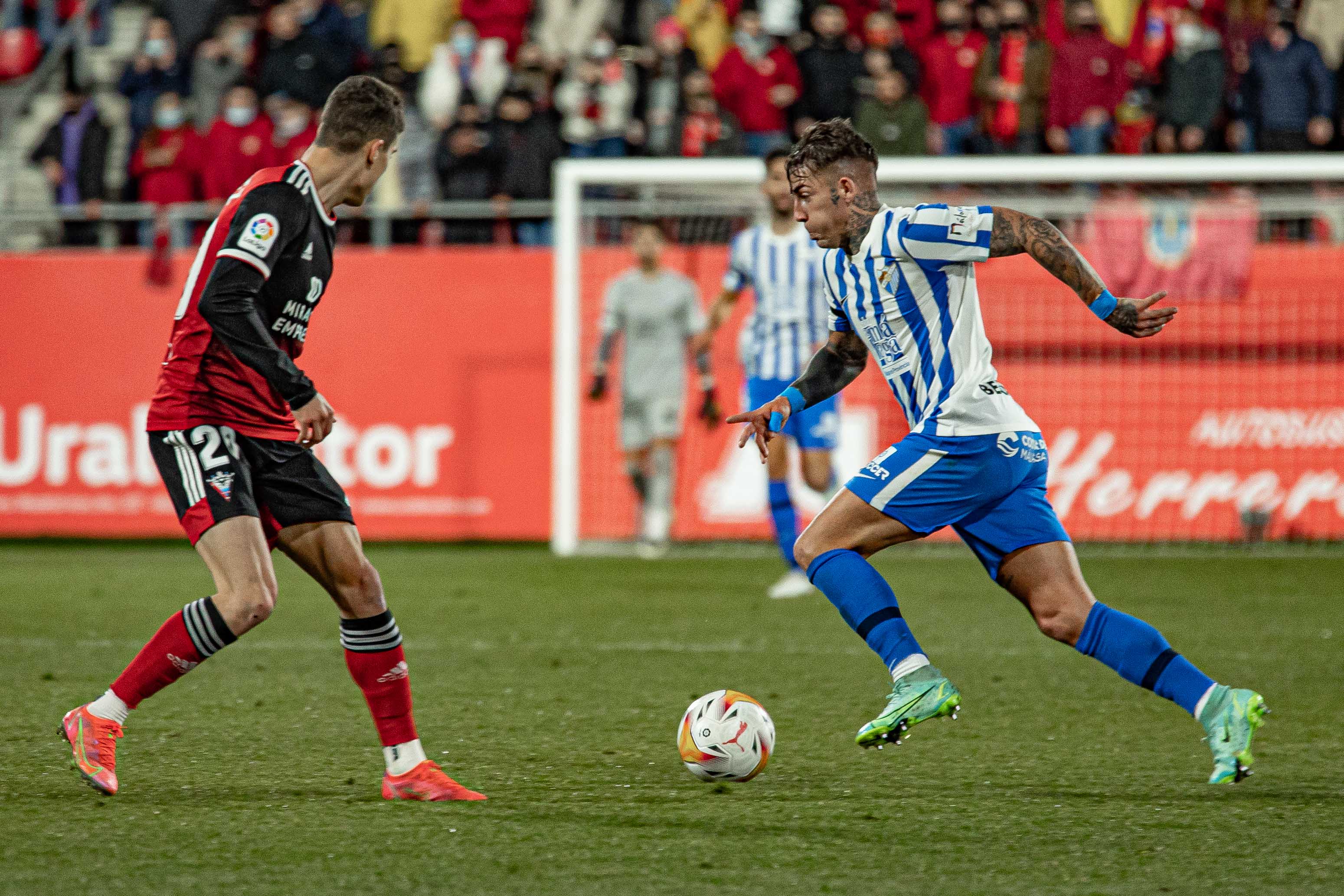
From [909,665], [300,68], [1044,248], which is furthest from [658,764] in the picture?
[300,68]

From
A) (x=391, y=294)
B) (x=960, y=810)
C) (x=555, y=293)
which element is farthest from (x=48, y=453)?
(x=960, y=810)

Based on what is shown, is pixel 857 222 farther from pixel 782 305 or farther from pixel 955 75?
pixel 955 75

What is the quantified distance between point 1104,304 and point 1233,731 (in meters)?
1.17

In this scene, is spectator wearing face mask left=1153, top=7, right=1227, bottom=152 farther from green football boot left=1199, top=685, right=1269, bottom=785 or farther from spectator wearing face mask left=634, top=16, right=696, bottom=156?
green football boot left=1199, top=685, right=1269, bottom=785

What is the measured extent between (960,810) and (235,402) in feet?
7.30

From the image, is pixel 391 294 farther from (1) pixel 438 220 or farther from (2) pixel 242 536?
(2) pixel 242 536

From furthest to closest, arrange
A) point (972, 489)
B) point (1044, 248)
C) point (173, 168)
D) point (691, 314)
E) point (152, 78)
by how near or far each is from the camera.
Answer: point (152, 78), point (173, 168), point (691, 314), point (972, 489), point (1044, 248)

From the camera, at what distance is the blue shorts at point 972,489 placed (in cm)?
477

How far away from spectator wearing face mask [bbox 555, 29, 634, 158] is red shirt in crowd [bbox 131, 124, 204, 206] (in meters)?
3.17

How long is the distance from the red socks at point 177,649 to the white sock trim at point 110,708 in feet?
0.05

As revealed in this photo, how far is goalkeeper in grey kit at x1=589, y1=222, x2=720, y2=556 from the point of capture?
12677mm

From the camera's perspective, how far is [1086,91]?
14.2 metres

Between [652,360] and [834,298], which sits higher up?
[834,298]

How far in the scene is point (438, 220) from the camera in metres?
14.2
